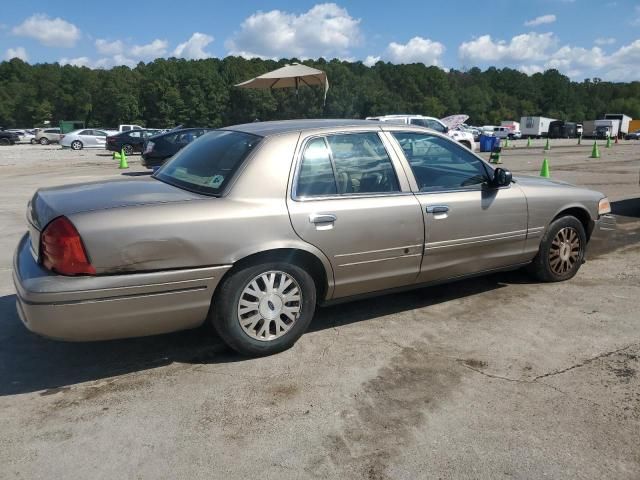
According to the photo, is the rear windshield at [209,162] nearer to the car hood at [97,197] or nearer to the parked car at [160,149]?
the car hood at [97,197]

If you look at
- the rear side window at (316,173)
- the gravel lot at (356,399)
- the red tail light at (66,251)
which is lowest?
the gravel lot at (356,399)

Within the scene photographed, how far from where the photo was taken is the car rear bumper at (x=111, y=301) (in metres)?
2.94

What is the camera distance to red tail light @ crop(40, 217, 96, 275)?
296 centimetres

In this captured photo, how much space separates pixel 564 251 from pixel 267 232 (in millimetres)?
3085

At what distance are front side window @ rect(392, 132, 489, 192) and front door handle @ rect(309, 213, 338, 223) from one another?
85 centimetres

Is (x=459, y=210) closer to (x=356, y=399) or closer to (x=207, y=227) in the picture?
(x=356, y=399)

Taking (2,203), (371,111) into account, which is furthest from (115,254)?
(371,111)

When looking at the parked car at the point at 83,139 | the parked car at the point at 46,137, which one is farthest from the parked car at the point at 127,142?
the parked car at the point at 46,137

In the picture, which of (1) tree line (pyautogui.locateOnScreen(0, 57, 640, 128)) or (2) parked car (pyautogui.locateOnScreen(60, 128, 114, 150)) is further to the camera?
(1) tree line (pyautogui.locateOnScreen(0, 57, 640, 128))

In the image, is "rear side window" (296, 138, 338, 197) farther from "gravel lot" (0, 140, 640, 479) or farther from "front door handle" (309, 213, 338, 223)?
"gravel lot" (0, 140, 640, 479)

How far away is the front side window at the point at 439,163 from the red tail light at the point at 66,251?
2.36 m

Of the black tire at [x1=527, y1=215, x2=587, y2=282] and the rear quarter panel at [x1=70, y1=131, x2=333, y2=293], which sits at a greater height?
the rear quarter panel at [x1=70, y1=131, x2=333, y2=293]

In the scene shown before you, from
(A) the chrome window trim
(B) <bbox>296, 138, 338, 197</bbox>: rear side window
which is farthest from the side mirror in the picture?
(B) <bbox>296, 138, 338, 197</bbox>: rear side window

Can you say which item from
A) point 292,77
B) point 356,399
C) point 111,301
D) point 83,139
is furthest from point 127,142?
point 356,399
